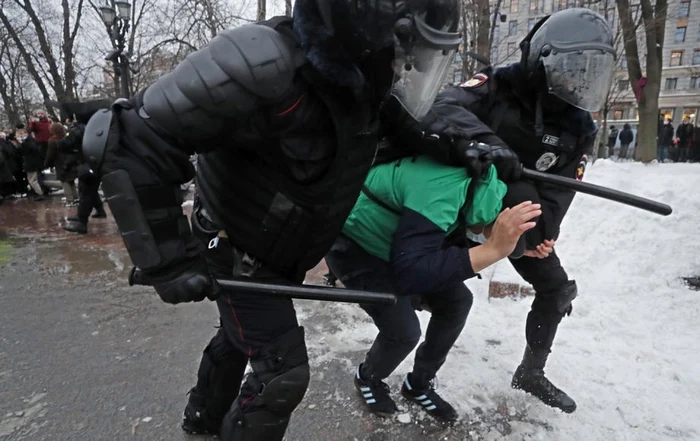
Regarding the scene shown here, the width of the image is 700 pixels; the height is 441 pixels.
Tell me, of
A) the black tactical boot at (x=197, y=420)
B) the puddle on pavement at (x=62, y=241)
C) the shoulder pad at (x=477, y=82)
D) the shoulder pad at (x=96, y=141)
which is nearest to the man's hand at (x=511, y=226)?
the shoulder pad at (x=477, y=82)

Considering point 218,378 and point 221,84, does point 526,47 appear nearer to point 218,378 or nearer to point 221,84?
point 221,84

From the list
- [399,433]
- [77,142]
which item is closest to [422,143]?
[399,433]

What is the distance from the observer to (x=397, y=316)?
2240mm

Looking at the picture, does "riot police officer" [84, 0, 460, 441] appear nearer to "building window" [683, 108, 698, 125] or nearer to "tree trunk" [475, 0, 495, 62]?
"tree trunk" [475, 0, 495, 62]

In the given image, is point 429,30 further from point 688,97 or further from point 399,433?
point 688,97

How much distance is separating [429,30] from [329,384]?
2008mm

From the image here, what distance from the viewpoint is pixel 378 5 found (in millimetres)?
1279

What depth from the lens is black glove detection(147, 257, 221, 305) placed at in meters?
1.43

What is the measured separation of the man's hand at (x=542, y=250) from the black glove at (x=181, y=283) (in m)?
1.63

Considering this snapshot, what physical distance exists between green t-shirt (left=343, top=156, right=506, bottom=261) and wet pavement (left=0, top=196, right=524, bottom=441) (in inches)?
36.7

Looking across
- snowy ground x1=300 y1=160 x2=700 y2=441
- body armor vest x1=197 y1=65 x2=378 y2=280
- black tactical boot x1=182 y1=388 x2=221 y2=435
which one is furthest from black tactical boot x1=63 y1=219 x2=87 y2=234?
body armor vest x1=197 y1=65 x2=378 y2=280

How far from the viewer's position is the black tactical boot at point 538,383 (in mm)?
2438

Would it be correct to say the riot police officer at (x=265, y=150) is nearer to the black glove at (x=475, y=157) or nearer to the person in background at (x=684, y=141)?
the black glove at (x=475, y=157)

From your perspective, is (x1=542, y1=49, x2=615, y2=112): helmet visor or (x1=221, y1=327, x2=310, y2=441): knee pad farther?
(x1=542, y1=49, x2=615, y2=112): helmet visor
